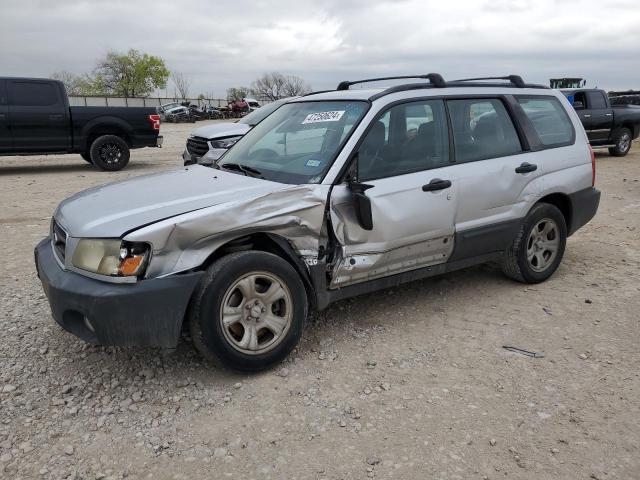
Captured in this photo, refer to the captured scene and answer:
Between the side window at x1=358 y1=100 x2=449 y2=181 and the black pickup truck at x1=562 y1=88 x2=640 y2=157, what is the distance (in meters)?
11.7

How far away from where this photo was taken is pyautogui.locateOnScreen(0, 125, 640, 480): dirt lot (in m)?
2.60

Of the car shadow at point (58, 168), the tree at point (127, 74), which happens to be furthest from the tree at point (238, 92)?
the car shadow at point (58, 168)

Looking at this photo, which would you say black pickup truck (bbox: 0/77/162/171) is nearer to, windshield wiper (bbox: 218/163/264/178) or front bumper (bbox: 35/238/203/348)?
windshield wiper (bbox: 218/163/264/178)

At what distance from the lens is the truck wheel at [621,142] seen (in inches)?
592

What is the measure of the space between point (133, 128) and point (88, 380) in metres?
10.5

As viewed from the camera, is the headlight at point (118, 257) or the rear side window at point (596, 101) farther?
the rear side window at point (596, 101)

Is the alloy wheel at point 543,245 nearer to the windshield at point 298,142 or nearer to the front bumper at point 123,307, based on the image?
the windshield at point 298,142

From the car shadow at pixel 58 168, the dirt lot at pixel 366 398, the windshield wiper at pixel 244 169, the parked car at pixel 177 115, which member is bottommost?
the dirt lot at pixel 366 398

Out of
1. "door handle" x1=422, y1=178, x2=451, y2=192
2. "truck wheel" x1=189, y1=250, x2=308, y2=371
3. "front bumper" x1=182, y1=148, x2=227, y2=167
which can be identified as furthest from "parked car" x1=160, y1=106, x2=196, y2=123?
"truck wheel" x1=189, y1=250, x2=308, y2=371

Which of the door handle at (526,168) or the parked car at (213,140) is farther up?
the parked car at (213,140)

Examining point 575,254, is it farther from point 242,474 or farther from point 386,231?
point 242,474

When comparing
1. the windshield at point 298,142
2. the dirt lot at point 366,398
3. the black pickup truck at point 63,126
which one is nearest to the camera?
the dirt lot at point 366,398

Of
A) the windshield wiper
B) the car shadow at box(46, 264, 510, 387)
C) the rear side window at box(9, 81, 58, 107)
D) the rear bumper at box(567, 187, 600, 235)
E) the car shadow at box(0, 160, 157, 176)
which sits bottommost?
the car shadow at box(46, 264, 510, 387)

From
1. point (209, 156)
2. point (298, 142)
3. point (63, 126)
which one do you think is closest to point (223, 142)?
point (209, 156)
